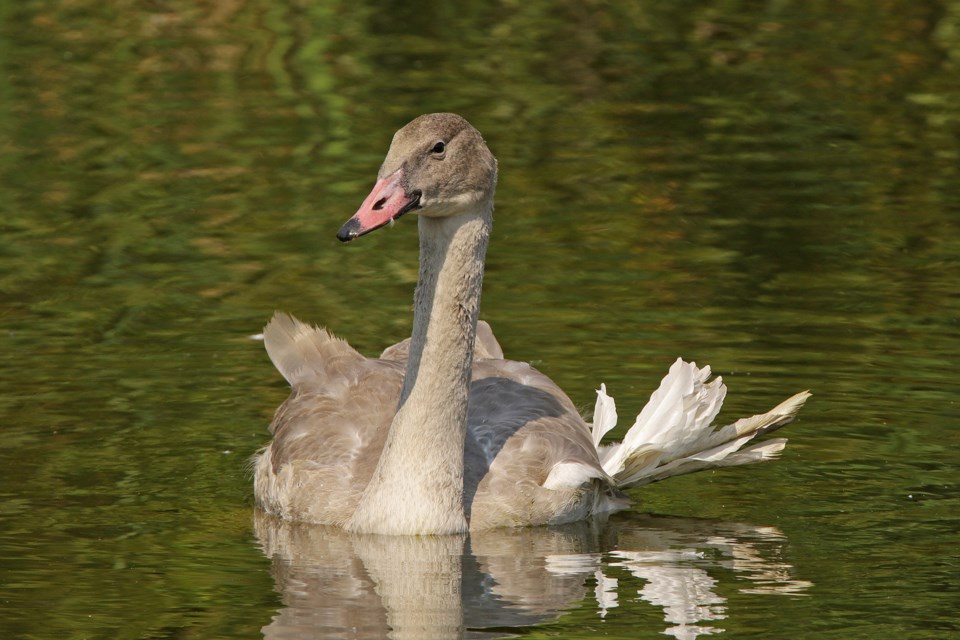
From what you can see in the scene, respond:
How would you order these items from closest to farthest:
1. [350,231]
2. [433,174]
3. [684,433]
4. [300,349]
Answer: [350,231] < [433,174] < [684,433] < [300,349]

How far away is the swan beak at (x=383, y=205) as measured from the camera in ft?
28.0

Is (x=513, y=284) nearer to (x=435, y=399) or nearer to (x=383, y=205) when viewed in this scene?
(x=435, y=399)

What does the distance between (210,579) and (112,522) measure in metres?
1.14

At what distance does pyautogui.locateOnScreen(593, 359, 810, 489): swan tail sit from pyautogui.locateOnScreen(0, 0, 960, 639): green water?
0.79 feet

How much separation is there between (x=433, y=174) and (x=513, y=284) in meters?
5.69

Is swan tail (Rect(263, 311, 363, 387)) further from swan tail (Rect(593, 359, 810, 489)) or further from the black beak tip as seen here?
the black beak tip

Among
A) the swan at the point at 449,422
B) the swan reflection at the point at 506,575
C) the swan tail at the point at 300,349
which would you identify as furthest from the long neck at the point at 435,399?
the swan tail at the point at 300,349

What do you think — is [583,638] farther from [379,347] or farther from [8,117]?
[8,117]

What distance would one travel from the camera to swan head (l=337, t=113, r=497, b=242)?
8.91m

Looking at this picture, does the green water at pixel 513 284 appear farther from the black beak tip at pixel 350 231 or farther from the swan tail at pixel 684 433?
the black beak tip at pixel 350 231

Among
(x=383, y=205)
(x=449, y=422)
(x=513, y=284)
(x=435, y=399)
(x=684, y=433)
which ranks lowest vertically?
(x=513, y=284)

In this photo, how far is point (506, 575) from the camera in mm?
9156

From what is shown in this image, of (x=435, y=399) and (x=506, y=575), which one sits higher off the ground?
(x=435, y=399)

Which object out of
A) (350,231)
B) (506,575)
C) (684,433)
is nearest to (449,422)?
(506,575)
